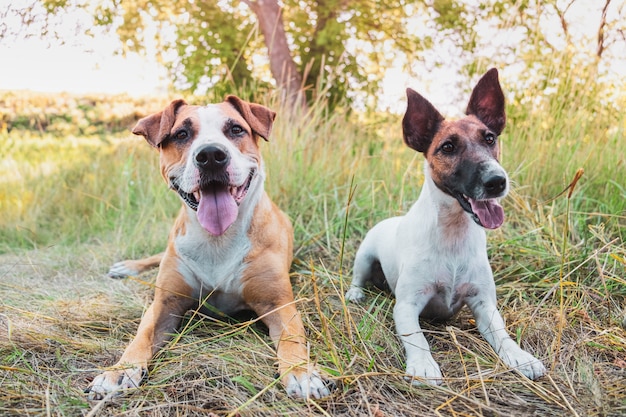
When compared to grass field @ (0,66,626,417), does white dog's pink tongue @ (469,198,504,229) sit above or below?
above

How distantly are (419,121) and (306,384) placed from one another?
1.50m

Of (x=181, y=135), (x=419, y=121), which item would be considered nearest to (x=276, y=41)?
(x=181, y=135)

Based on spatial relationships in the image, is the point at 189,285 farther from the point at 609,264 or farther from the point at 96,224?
the point at 96,224

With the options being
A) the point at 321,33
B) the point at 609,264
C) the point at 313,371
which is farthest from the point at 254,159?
the point at 321,33

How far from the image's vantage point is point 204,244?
2959 millimetres

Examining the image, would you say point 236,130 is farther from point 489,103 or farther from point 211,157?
point 489,103

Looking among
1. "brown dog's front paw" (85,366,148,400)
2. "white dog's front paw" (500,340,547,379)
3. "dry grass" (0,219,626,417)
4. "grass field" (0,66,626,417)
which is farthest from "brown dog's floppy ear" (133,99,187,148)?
"white dog's front paw" (500,340,547,379)

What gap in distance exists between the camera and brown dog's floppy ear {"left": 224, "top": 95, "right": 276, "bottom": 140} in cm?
311

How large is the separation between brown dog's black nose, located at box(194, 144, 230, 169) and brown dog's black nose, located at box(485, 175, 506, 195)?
1.26 m

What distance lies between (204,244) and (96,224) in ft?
11.3

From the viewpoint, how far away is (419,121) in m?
2.87

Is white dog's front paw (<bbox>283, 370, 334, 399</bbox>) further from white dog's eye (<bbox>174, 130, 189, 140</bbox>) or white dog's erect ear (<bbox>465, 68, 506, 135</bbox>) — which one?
white dog's erect ear (<bbox>465, 68, 506, 135</bbox>)

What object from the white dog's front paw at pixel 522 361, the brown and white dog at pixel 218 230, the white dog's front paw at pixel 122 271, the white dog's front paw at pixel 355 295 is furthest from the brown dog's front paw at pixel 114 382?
the white dog's front paw at pixel 122 271

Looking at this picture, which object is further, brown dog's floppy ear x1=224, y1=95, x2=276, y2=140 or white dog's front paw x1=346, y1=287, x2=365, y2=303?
white dog's front paw x1=346, y1=287, x2=365, y2=303
